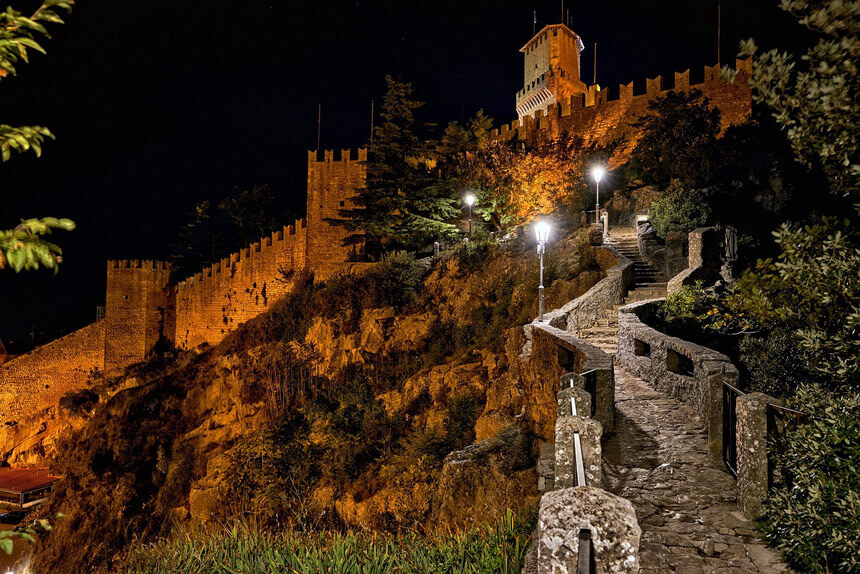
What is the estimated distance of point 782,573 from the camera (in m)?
3.55

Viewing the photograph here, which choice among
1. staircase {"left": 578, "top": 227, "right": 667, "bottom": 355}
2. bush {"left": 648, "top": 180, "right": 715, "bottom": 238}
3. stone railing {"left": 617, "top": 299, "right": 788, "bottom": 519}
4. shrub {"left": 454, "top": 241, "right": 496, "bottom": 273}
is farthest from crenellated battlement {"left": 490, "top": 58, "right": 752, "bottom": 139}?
stone railing {"left": 617, "top": 299, "right": 788, "bottom": 519}

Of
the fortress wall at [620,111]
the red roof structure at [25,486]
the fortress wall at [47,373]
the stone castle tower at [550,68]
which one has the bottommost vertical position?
the red roof structure at [25,486]

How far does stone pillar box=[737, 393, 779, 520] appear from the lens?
427cm

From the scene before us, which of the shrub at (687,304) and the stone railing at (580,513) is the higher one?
the shrub at (687,304)

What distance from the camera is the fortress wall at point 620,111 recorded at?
2484cm

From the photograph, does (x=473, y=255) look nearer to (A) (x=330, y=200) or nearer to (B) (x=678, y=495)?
(A) (x=330, y=200)

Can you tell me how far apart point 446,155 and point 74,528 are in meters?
26.0

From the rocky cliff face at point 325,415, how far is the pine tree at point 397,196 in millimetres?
3076

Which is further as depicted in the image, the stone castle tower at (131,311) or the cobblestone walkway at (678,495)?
the stone castle tower at (131,311)

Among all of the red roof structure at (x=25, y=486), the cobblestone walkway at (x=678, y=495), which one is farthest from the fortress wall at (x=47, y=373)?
the cobblestone walkway at (x=678, y=495)

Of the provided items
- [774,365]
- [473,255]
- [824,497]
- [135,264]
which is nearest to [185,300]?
[135,264]

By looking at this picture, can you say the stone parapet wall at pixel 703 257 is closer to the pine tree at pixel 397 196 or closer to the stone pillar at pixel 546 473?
the stone pillar at pixel 546 473

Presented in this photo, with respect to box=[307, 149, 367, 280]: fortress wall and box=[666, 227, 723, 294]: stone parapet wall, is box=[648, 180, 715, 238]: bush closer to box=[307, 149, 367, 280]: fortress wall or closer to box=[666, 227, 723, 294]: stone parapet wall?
box=[666, 227, 723, 294]: stone parapet wall

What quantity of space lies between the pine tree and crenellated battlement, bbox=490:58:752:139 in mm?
8956
